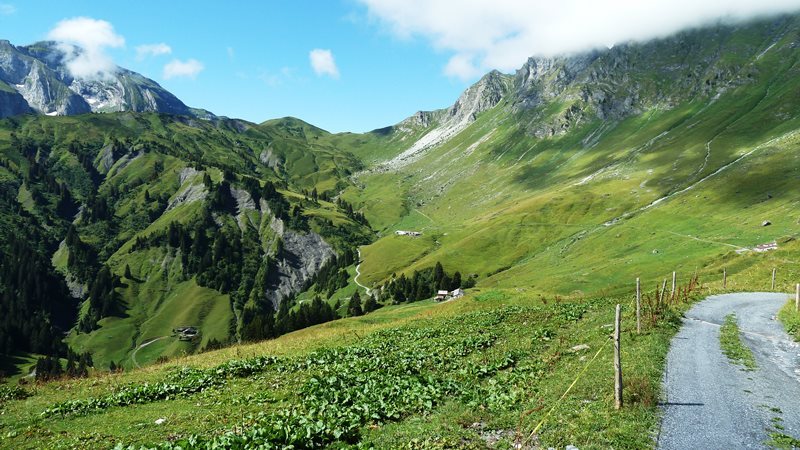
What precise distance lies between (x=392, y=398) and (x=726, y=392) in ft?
48.2

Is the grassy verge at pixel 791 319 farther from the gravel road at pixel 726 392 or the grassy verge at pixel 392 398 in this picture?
the grassy verge at pixel 392 398

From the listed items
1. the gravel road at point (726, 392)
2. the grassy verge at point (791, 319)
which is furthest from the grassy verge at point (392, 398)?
the grassy verge at point (791, 319)

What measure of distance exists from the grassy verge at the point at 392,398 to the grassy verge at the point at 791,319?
699cm

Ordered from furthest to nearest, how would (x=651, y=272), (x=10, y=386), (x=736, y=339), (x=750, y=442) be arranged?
1. (x=651, y=272)
2. (x=10, y=386)
3. (x=736, y=339)
4. (x=750, y=442)

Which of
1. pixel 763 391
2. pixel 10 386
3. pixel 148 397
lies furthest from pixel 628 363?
pixel 10 386

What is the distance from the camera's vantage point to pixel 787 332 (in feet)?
105

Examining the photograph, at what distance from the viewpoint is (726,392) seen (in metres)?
20.0

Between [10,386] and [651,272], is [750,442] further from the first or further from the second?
[651,272]

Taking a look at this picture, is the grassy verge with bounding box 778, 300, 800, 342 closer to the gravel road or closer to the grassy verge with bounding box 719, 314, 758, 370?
the gravel road

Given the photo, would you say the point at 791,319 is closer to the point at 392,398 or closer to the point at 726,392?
the point at 726,392

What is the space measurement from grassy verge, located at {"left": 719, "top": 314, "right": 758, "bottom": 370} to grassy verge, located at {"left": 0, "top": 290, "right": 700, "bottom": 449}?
3.09 meters

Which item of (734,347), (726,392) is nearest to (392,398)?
(726,392)

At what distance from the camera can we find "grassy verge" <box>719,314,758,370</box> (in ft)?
80.5

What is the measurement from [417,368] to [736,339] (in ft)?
67.7
